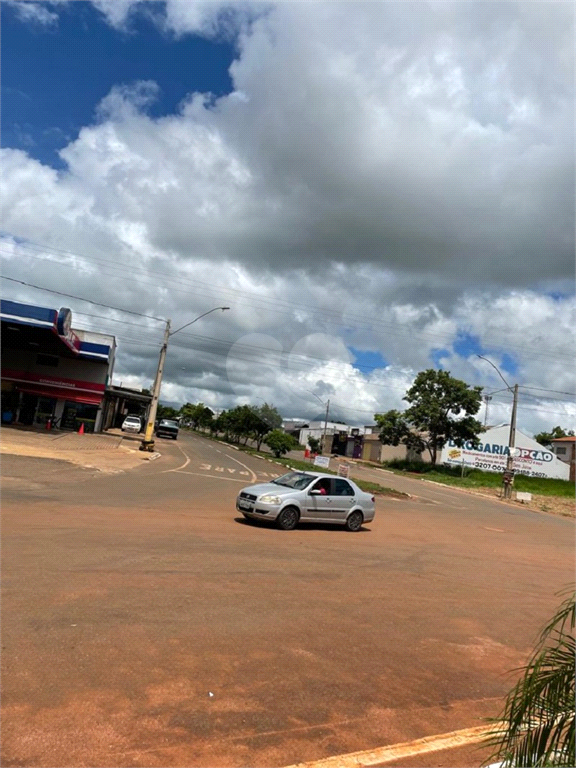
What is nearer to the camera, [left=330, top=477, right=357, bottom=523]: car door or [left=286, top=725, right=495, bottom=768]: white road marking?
[left=286, top=725, right=495, bottom=768]: white road marking

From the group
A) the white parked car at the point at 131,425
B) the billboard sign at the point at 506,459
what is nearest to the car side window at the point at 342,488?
the white parked car at the point at 131,425

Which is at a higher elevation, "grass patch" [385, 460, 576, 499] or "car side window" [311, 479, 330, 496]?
"grass patch" [385, 460, 576, 499]

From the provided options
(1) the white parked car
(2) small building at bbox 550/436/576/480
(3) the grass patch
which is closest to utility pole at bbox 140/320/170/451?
(1) the white parked car

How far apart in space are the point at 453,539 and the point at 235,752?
12749 millimetres

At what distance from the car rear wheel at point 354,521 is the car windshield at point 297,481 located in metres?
1.48

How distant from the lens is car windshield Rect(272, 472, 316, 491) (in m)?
14.2

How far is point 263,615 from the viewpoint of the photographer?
21.6 feet

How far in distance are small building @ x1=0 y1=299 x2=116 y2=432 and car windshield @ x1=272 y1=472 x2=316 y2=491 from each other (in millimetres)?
29106

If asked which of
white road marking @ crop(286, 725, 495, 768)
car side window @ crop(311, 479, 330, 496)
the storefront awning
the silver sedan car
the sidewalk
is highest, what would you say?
the storefront awning

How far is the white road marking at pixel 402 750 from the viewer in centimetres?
377

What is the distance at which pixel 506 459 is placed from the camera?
65000 mm

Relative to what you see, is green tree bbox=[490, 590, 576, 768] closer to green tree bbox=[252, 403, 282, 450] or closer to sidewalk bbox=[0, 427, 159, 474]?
sidewalk bbox=[0, 427, 159, 474]

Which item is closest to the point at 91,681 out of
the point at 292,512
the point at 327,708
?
the point at 327,708

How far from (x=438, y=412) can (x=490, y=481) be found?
35.8 feet
